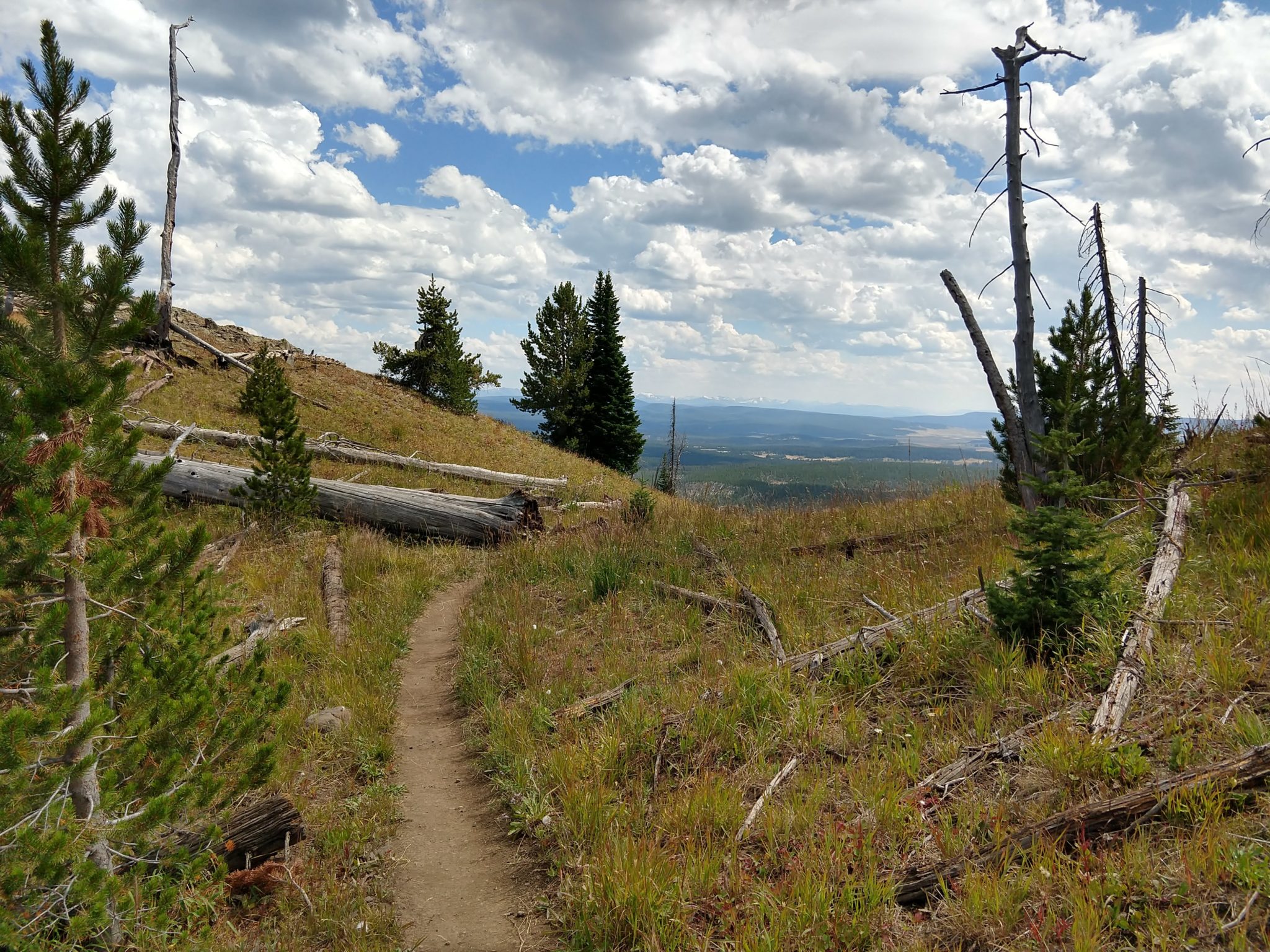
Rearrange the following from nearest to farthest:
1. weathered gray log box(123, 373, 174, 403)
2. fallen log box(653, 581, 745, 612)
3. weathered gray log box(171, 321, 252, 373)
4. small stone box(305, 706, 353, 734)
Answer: small stone box(305, 706, 353, 734) < fallen log box(653, 581, 745, 612) < weathered gray log box(123, 373, 174, 403) < weathered gray log box(171, 321, 252, 373)

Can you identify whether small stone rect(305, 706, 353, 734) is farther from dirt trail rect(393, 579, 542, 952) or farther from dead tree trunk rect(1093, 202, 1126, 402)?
dead tree trunk rect(1093, 202, 1126, 402)

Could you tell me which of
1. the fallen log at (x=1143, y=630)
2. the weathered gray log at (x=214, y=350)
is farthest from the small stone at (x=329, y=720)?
the weathered gray log at (x=214, y=350)

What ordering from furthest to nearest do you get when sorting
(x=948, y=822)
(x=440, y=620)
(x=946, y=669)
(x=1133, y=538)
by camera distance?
(x=440, y=620) → (x=1133, y=538) → (x=946, y=669) → (x=948, y=822)

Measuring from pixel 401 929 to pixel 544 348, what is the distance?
37518mm

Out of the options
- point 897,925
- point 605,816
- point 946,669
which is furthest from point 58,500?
point 946,669

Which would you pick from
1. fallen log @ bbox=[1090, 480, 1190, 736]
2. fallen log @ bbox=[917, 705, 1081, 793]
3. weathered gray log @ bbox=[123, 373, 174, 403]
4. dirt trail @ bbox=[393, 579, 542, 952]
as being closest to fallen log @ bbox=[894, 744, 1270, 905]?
fallen log @ bbox=[1090, 480, 1190, 736]

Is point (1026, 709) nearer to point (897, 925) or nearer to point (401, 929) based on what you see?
point (897, 925)

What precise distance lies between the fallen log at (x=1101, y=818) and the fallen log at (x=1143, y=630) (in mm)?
509

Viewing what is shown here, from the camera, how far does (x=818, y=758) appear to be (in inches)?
186

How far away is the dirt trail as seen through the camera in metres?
3.95

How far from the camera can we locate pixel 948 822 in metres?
3.63

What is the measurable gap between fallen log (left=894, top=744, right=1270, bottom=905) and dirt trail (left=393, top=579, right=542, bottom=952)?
2109 millimetres

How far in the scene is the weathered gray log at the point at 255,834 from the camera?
432 centimetres

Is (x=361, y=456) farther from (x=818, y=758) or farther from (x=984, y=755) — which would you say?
(x=984, y=755)
